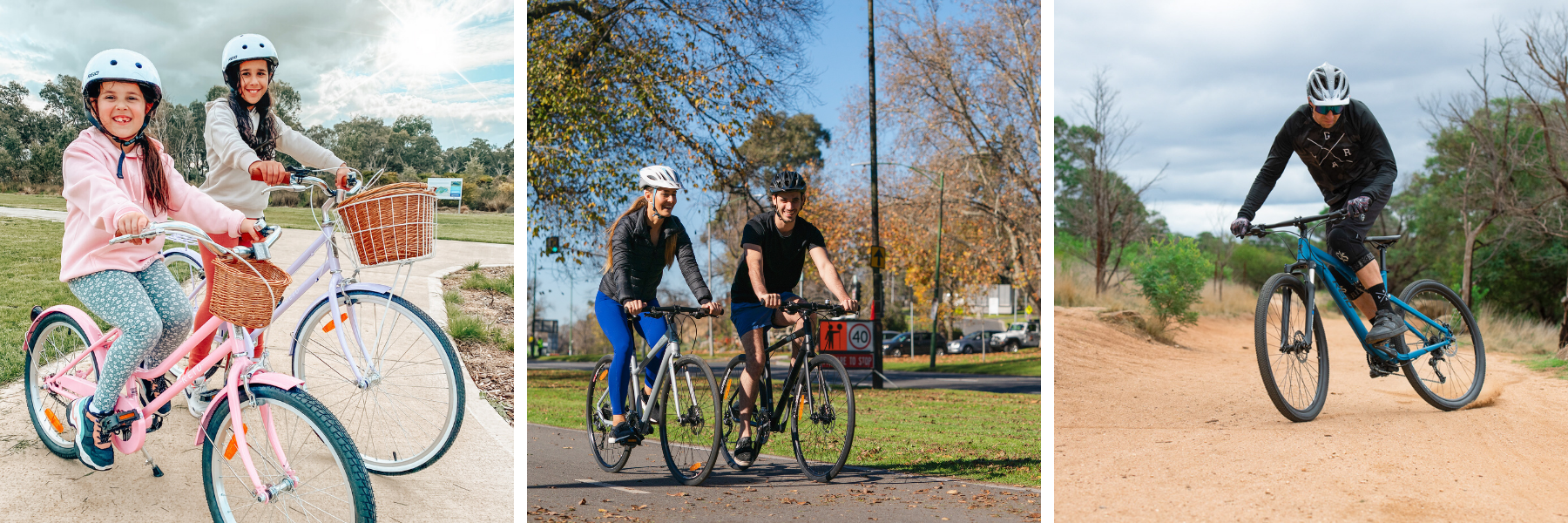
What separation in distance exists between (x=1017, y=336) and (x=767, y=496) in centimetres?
536

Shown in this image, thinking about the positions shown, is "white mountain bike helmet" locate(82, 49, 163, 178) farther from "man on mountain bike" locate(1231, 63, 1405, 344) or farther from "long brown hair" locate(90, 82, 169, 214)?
"man on mountain bike" locate(1231, 63, 1405, 344)

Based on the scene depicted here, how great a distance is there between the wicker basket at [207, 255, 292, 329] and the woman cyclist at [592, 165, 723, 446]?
5.44 feet

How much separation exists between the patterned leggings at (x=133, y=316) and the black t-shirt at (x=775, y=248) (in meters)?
2.59

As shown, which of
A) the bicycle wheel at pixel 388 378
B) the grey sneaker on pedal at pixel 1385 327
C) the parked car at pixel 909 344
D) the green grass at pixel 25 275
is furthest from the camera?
the parked car at pixel 909 344

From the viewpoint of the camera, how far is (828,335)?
16.7 feet

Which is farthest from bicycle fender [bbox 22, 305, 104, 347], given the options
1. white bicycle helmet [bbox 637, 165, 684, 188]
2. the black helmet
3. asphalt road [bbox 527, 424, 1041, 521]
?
the black helmet

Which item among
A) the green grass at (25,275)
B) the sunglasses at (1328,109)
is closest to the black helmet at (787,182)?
the sunglasses at (1328,109)

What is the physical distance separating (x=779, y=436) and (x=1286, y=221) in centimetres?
305

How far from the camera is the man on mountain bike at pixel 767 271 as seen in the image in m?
4.50

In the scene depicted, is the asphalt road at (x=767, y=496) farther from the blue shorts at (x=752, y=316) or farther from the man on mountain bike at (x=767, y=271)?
the blue shorts at (x=752, y=316)

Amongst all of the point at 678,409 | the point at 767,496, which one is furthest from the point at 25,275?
the point at 767,496

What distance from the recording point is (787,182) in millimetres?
4598

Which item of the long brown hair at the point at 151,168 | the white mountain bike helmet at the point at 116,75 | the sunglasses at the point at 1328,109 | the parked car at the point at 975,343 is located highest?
the sunglasses at the point at 1328,109

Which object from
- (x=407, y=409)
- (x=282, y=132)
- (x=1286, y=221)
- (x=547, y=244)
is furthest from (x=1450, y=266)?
(x=282, y=132)
